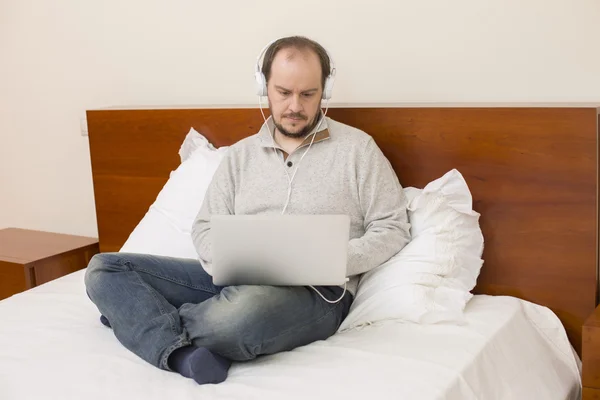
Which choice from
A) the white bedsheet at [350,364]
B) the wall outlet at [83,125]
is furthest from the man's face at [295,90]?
the wall outlet at [83,125]

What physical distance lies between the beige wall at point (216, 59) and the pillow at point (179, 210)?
12.4 inches

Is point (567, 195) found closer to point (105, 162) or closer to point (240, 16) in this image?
point (240, 16)

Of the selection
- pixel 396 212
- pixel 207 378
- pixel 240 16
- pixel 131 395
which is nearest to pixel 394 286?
pixel 396 212

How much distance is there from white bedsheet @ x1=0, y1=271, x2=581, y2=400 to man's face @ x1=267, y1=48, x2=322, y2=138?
1.76ft

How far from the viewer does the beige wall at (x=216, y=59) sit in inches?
76.0

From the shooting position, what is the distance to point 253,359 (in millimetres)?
1607

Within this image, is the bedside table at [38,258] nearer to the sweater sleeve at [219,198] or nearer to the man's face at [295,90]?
the sweater sleeve at [219,198]

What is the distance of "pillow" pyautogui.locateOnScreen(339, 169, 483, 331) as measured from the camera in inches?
67.6

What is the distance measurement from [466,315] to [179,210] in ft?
2.97

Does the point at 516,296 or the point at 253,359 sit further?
the point at 516,296

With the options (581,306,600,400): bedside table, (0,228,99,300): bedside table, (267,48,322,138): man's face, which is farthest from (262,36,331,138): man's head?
(0,228,99,300): bedside table

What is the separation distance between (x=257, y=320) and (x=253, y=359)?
0.10m

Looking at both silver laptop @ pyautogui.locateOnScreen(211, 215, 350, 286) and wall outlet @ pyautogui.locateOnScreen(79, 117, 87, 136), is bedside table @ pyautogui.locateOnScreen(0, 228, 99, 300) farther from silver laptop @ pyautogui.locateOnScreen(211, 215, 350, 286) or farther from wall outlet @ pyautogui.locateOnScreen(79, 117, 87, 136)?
silver laptop @ pyautogui.locateOnScreen(211, 215, 350, 286)

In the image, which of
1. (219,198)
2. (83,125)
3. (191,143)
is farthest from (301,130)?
(83,125)
